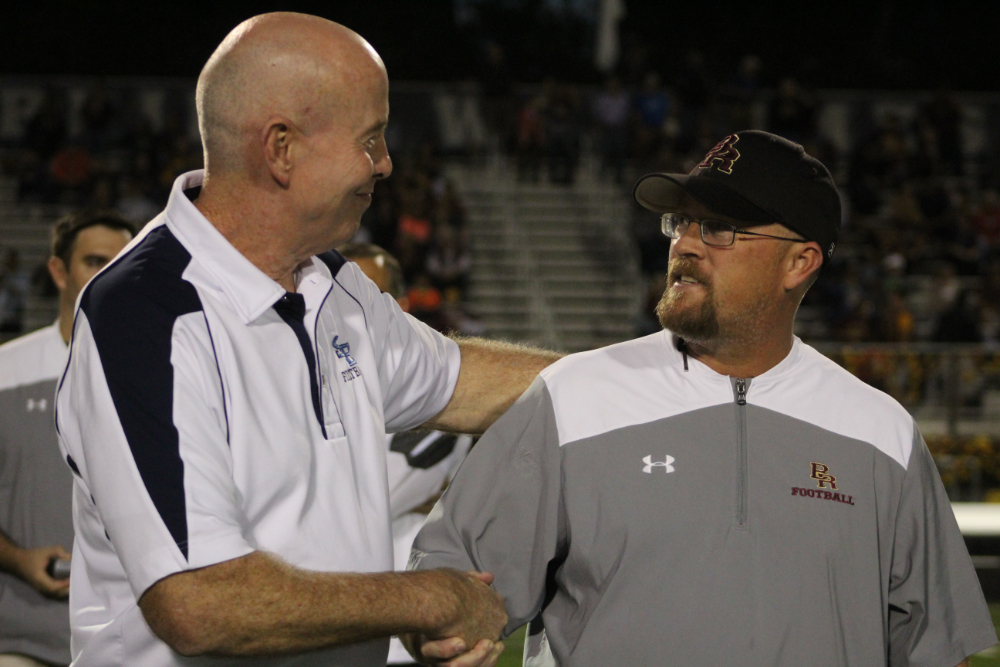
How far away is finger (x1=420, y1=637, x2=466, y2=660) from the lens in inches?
83.1

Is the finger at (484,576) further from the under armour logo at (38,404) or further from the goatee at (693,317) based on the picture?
the under armour logo at (38,404)

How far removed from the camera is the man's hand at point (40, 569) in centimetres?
367

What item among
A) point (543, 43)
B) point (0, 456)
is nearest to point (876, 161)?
point (543, 43)

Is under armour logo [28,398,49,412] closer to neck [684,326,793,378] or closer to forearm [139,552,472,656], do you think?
forearm [139,552,472,656]

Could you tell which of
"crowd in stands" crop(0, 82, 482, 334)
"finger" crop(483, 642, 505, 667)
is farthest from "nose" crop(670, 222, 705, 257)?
"crowd in stands" crop(0, 82, 482, 334)

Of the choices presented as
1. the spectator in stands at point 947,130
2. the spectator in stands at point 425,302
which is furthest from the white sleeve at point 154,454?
the spectator in stands at point 947,130

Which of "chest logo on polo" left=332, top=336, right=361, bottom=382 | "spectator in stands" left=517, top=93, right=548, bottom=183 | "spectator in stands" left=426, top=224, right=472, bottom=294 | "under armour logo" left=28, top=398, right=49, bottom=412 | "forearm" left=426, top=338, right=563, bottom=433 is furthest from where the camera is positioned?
"spectator in stands" left=517, top=93, right=548, bottom=183

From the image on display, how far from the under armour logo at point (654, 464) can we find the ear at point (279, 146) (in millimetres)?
928

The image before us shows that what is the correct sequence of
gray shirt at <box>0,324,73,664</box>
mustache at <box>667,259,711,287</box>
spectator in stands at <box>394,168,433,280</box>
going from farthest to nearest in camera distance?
1. spectator in stands at <box>394,168,433,280</box>
2. gray shirt at <box>0,324,73,664</box>
3. mustache at <box>667,259,711,287</box>

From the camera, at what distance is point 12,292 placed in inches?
465

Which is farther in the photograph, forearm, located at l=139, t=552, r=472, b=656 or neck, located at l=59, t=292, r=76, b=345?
neck, located at l=59, t=292, r=76, b=345

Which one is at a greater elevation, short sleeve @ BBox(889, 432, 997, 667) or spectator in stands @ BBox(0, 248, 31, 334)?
short sleeve @ BBox(889, 432, 997, 667)

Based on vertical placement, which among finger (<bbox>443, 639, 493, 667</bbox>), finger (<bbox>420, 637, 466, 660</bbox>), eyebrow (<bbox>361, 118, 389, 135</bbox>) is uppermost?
eyebrow (<bbox>361, 118, 389, 135</bbox>)

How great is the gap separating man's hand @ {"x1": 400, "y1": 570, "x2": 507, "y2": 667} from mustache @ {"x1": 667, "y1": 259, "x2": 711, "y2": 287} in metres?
0.79
